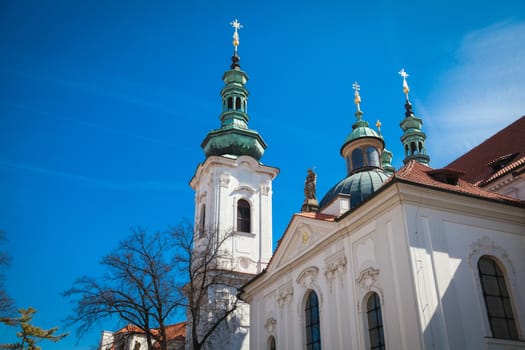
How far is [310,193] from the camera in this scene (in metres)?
24.1

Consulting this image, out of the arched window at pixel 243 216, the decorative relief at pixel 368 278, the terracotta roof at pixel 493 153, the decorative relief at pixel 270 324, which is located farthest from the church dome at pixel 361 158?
the decorative relief at pixel 368 278


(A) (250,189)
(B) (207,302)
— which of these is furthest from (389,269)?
(A) (250,189)

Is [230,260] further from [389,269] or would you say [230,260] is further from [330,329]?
[389,269]

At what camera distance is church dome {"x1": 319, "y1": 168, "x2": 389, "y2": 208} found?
75.9ft

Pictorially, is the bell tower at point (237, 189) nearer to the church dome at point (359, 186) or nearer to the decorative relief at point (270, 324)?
the church dome at point (359, 186)

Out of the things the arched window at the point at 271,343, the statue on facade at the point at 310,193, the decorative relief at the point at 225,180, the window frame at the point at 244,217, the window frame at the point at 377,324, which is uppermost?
the decorative relief at the point at 225,180

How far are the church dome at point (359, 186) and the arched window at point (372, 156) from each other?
2.12 m

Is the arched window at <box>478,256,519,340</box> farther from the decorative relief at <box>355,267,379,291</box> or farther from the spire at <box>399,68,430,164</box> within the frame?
the spire at <box>399,68,430,164</box>

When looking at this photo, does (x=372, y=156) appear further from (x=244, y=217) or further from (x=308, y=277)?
(x=308, y=277)

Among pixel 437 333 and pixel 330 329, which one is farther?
pixel 330 329

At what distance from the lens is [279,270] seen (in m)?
21.3

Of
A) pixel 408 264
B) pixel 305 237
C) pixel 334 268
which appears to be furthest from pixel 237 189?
pixel 408 264

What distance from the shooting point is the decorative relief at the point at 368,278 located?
15.6 metres

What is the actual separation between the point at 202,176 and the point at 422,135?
15.9 meters
